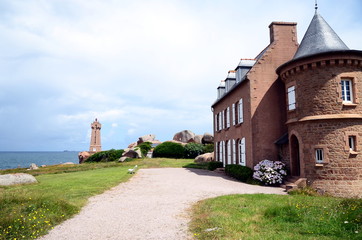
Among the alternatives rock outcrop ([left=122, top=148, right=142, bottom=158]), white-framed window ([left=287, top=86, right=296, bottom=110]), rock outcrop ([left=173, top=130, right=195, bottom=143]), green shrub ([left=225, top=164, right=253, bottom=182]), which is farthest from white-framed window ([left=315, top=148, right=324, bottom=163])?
rock outcrop ([left=173, top=130, right=195, bottom=143])

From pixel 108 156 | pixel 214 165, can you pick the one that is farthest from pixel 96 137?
pixel 214 165

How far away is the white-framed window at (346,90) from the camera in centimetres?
1278

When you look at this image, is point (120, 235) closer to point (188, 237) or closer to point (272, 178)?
point (188, 237)

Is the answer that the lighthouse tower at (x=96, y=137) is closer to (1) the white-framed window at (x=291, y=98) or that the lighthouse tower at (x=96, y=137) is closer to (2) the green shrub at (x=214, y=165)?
(2) the green shrub at (x=214, y=165)

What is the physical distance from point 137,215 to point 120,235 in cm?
179

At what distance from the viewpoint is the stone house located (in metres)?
12.2

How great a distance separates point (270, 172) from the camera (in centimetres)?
1459

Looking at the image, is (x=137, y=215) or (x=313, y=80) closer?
(x=137, y=215)

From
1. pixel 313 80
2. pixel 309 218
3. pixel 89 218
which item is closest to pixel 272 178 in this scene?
pixel 313 80

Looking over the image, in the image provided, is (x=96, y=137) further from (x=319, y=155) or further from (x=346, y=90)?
(x=346, y=90)

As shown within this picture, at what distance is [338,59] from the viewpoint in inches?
492

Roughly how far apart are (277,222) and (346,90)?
950cm

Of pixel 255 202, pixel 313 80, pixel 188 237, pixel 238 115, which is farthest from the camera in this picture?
pixel 238 115

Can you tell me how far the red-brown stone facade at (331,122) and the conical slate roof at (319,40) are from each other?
65 cm
